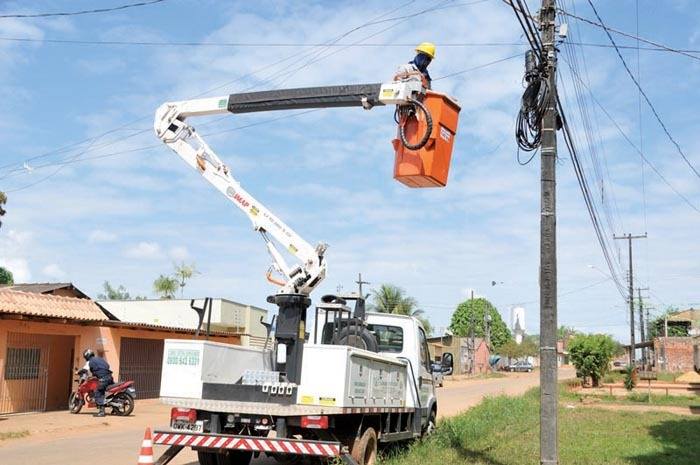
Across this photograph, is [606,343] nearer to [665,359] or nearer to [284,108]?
[284,108]

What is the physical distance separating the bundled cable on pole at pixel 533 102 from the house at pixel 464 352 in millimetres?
57950

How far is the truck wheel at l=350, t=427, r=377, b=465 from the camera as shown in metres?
9.09

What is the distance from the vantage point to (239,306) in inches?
1502

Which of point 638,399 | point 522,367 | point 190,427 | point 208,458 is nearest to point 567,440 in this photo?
point 208,458

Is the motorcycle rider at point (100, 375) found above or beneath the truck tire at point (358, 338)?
beneath

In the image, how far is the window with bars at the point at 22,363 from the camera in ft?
63.8

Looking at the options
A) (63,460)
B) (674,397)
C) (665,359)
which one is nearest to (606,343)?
(674,397)

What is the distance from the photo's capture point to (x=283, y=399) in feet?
28.8

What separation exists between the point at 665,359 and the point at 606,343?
33530 millimetres

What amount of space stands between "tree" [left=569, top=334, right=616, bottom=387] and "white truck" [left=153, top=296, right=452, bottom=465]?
1065 inches

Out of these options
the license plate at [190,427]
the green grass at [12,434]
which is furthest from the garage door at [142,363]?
the license plate at [190,427]

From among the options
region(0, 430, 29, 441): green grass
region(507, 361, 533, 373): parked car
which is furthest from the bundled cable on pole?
region(507, 361, 533, 373): parked car

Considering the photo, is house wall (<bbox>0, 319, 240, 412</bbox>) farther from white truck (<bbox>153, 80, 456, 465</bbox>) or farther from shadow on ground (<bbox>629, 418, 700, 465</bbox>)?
shadow on ground (<bbox>629, 418, 700, 465</bbox>)

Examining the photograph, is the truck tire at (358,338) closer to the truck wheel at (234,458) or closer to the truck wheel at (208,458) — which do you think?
the truck wheel at (234,458)
